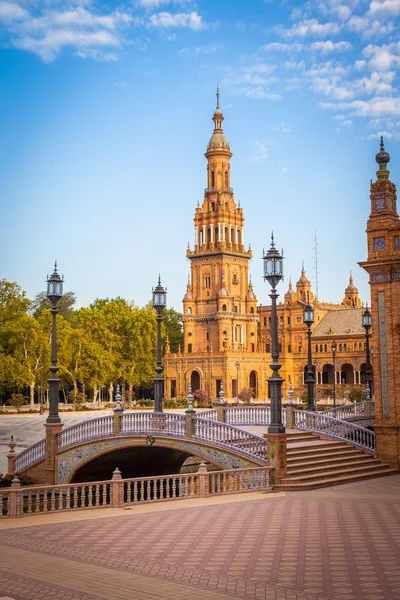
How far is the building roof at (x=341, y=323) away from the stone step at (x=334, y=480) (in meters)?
72.2

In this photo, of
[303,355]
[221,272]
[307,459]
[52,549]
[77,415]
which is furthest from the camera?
[303,355]

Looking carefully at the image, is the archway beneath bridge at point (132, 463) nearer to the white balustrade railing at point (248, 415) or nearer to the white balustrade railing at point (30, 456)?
the white balustrade railing at point (30, 456)

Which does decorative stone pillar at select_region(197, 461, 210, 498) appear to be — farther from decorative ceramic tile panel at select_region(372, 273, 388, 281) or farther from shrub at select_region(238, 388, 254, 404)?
shrub at select_region(238, 388, 254, 404)

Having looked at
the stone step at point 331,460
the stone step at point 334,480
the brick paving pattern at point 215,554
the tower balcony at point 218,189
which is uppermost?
the tower balcony at point 218,189

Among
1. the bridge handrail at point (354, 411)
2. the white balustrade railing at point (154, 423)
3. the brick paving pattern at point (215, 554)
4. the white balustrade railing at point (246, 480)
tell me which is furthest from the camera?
the bridge handrail at point (354, 411)

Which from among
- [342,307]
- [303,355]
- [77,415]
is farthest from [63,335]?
[342,307]

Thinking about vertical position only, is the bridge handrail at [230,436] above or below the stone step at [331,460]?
above

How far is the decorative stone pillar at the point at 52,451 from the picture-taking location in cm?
2895

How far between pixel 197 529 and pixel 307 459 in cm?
898

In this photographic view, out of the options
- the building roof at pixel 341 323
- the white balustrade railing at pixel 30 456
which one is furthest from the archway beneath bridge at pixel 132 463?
the building roof at pixel 341 323

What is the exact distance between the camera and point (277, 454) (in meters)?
21.3

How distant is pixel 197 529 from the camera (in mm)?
14914

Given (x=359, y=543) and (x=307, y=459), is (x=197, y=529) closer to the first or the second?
(x=359, y=543)

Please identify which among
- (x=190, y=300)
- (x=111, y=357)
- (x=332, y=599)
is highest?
(x=190, y=300)
